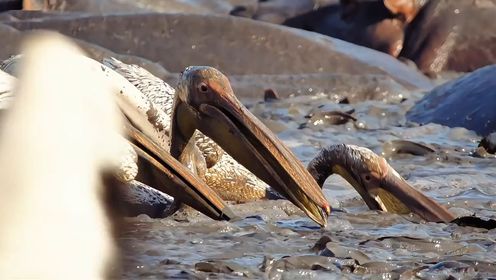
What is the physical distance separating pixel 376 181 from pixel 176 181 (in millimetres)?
1372

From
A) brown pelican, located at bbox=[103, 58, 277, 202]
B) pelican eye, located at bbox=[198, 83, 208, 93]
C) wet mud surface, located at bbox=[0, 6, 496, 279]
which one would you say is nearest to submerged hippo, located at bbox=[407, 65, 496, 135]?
wet mud surface, located at bbox=[0, 6, 496, 279]

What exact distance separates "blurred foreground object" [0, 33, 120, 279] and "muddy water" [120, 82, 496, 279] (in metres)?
1.31

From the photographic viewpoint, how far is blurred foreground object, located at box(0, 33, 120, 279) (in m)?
2.45

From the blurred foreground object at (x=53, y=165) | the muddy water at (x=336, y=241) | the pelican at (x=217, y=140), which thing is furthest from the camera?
the pelican at (x=217, y=140)

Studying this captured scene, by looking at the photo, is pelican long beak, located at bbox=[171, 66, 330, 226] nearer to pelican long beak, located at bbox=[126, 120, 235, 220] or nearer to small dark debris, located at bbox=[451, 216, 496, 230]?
pelican long beak, located at bbox=[126, 120, 235, 220]

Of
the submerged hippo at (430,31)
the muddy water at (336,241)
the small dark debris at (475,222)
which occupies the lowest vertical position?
the muddy water at (336,241)

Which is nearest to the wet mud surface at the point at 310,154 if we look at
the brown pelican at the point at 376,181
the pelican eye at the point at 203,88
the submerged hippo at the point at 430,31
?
the brown pelican at the point at 376,181

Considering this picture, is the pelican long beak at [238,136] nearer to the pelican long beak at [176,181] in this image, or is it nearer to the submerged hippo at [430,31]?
the pelican long beak at [176,181]

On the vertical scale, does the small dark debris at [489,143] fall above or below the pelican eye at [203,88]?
below

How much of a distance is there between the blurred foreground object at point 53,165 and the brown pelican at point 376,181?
3.02 metres

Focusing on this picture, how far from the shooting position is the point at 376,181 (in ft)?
19.3

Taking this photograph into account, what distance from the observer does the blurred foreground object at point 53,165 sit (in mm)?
2453

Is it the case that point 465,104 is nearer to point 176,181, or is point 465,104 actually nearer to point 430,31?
point 430,31

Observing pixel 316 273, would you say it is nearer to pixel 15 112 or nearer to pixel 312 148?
pixel 15 112
